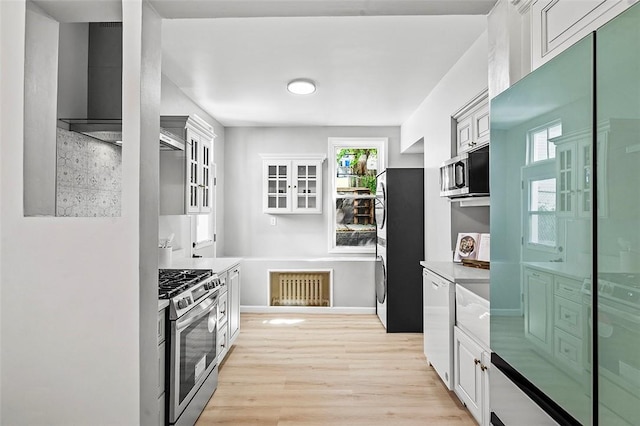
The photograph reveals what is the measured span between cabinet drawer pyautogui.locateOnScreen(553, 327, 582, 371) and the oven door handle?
6.50 ft

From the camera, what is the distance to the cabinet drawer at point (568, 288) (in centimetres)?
90

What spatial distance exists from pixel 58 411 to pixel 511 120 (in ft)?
6.23

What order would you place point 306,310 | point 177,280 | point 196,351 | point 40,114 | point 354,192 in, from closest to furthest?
point 40,114 → point 196,351 → point 177,280 → point 306,310 → point 354,192

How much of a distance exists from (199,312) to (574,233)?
2368 mm

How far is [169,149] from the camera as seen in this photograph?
3.31 metres

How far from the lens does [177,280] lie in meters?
2.80

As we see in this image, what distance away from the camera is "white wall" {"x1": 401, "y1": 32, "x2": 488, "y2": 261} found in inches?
121

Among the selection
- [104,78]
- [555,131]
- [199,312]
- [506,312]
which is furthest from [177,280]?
[555,131]

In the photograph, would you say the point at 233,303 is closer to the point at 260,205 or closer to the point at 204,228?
the point at 204,228

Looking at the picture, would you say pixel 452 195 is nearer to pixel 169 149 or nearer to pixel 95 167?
pixel 169 149

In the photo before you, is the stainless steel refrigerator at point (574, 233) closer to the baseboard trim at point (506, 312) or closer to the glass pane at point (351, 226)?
the baseboard trim at point (506, 312)

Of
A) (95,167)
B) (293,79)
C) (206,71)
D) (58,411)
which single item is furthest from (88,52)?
(58,411)

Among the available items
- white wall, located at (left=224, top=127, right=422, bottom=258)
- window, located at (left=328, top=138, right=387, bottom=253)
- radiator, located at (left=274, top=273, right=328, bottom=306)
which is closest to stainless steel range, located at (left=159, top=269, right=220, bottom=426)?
radiator, located at (left=274, top=273, right=328, bottom=306)

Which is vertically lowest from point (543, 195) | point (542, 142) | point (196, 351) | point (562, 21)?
point (196, 351)
